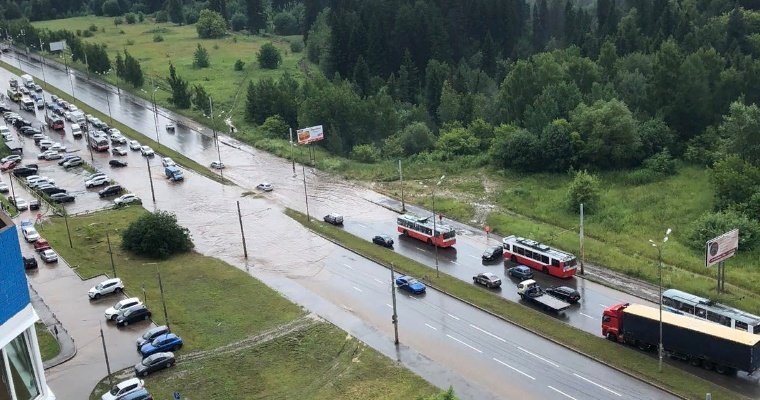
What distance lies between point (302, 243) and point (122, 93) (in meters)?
90.2

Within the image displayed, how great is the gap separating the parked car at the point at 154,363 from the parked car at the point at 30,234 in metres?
30.5

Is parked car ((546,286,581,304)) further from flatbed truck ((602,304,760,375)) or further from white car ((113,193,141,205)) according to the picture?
white car ((113,193,141,205))

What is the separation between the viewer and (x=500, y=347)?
57438 millimetres

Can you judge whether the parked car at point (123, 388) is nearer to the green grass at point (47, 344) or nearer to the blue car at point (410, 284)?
the green grass at point (47, 344)

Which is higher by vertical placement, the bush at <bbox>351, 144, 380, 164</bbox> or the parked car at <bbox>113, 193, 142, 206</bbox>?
the parked car at <bbox>113, 193, 142, 206</bbox>

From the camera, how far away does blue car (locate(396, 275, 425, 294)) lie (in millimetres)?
67250

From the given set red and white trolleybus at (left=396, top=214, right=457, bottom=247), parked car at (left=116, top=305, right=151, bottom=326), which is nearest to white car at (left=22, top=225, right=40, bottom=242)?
parked car at (left=116, top=305, right=151, bottom=326)

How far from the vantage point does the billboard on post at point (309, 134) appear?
106812 millimetres

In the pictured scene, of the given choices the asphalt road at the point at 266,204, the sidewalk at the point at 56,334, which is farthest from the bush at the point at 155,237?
the sidewalk at the point at 56,334

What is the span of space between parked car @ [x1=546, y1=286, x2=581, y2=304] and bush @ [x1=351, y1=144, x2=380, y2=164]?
52.6m

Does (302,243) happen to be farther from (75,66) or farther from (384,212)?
(75,66)

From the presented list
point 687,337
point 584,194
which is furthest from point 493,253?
point 687,337

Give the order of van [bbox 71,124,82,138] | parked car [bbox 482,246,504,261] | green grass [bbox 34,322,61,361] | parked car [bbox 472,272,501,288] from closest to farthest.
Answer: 1. green grass [bbox 34,322,61,361]
2. parked car [bbox 472,272,501,288]
3. parked car [bbox 482,246,504,261]
4. van [bbox 71,124,82,138]

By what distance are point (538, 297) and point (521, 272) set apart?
611 cm
